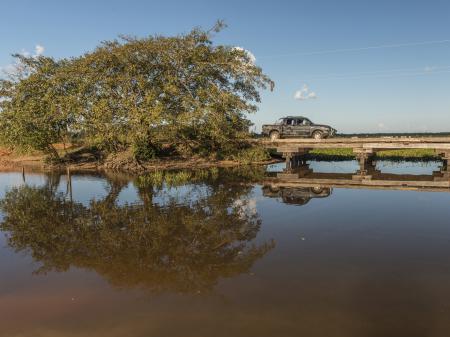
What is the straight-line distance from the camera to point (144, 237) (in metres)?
10.5

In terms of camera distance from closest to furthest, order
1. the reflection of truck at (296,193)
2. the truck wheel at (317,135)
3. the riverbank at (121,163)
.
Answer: the reflection of truck at (296,193) → the riverbank at (121,163) → the truck wheel at (317,135)

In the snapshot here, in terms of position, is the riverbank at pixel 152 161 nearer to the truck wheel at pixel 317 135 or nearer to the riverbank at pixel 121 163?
the riverbank at pixel 121 163

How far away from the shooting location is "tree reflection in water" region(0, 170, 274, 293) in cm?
799

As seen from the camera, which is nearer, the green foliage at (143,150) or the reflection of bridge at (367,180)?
the reflection of bridge at (367,180)

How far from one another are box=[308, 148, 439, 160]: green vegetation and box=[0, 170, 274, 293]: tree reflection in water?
2041 cm

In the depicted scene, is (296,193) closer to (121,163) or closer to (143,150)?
(143,150)

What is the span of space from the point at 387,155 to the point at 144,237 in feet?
95.9

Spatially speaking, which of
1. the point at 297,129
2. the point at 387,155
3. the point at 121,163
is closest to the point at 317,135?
the point at 297,129

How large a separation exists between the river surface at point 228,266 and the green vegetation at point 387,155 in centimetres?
1800

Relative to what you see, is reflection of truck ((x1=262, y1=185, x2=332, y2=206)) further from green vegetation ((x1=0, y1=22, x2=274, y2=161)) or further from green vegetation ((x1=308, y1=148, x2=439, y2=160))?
green vegetation ((x1=308, y1=148, x2=439, y2=160))

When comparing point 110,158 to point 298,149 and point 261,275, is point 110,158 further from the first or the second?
point 261,275

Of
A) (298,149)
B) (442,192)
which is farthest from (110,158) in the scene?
(442,192)

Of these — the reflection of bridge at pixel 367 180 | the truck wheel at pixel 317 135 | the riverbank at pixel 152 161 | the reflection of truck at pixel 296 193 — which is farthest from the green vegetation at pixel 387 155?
the reflection of truck at pixel 296 193

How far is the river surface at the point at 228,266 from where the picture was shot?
5.84 m
